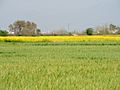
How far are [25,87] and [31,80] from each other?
1337 mm

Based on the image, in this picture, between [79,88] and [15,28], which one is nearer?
[79,88]

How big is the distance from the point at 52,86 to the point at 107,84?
1.38 metres

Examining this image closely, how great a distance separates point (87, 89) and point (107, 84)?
3.25 feet

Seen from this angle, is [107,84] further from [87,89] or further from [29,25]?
[29,25]

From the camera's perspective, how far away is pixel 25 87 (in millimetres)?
8102

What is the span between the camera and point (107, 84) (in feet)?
28.6

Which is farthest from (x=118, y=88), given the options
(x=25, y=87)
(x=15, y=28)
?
(x=15, y=28)

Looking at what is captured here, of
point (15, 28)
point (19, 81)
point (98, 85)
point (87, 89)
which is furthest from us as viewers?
point (15, 28)

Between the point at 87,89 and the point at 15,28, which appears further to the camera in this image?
the point at 15,28

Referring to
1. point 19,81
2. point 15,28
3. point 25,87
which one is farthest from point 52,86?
point 15,28

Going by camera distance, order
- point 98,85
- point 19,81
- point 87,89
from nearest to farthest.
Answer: point 87,89 < point 98,85 < point 19,81

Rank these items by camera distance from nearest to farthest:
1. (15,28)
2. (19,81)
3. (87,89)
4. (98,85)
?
(87,89) < (98,85) < (19,81) < (15,28)

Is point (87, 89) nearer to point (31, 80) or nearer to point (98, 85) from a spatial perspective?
point (98, 85)

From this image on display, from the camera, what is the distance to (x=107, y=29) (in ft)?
340
